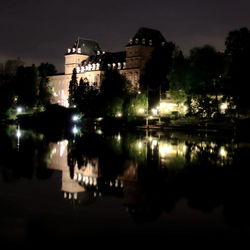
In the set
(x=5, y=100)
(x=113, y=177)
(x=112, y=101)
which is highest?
(x=5, y=100)

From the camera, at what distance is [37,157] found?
22.2 m

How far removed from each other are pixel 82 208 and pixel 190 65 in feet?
223

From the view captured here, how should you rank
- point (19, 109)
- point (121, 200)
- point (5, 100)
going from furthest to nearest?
point (19, 109), point (5, 100), point (121, 200)

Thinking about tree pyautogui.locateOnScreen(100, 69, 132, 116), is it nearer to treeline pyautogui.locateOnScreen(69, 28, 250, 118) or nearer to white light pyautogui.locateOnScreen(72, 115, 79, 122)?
treeline pyautogui.locateOnScreen(69, 28, 250, 118)

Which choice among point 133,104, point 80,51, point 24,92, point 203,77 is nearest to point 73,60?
point 80,51

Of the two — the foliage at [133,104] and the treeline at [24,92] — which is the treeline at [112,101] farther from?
the treeline at [24,92]

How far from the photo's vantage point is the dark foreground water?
915 cm

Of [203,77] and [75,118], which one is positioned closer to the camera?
[203,77]

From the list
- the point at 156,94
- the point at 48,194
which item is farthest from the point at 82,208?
the point at 156,94

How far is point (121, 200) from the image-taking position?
40.1 feet

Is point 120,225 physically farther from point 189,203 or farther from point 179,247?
point 189,203

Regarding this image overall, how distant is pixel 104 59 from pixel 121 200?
456 feet

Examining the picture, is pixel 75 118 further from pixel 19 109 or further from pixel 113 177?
pixel 113 177

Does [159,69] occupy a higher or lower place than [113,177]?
higher
